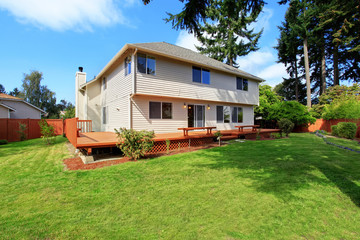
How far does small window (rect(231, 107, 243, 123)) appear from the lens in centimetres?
1462

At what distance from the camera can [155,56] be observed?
9656 millimetres

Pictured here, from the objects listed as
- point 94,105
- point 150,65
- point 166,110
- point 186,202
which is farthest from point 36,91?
point 186,202

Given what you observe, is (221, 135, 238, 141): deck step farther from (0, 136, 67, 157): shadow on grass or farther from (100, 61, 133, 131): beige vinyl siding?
(0, 136, 67, 157): shadow on grass

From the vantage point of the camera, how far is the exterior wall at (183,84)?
9.35 m

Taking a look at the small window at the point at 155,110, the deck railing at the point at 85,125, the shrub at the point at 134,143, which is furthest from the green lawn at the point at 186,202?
the deck railing at the point at 85,125

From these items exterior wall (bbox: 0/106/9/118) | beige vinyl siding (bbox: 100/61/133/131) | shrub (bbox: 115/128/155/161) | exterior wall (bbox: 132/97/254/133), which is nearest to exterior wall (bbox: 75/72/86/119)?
beige vinyl siding (bbox: 100/61/133/131)

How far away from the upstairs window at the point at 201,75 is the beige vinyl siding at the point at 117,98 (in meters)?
4.63

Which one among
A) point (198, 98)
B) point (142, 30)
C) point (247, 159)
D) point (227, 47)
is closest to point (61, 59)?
point (142, 30)

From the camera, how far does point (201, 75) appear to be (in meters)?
12.0

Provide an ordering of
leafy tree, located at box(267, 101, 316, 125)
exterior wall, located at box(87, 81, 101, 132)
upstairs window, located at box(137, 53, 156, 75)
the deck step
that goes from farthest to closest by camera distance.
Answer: leafy tree, located at box(267, 101, 316, 125) < exterior wall, located at box(87, 81, 101, 132) < the deck step < upstairs window, located at box(137, 53, 156, 75)

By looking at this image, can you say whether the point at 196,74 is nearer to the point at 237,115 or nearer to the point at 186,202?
the point at 237,115

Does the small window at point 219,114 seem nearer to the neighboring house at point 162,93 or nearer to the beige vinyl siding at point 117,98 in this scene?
the neighboring house at point 162,93

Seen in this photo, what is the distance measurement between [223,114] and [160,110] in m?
6.02

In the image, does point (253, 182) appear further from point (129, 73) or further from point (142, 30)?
A: point (142, 30)
